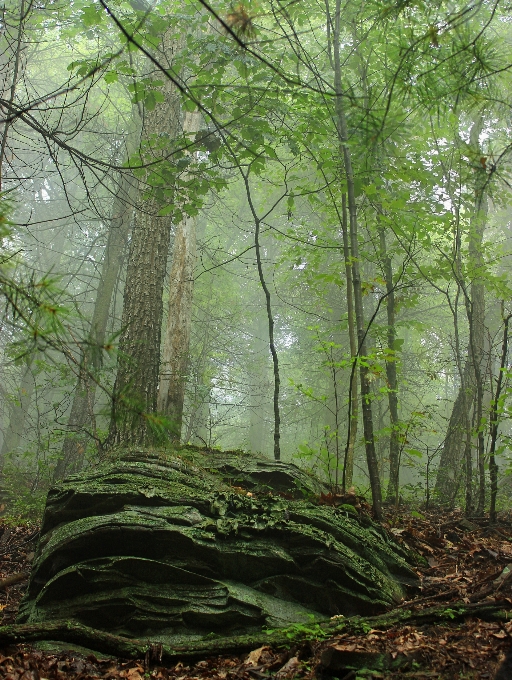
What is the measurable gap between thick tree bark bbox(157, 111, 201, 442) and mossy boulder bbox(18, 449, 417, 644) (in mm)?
3264

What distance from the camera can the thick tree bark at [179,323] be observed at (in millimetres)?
8031

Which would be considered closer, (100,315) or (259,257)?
(259,257)

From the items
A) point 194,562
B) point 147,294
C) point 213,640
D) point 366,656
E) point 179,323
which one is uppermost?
point 179,323

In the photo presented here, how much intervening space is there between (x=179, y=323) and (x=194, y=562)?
6.04m

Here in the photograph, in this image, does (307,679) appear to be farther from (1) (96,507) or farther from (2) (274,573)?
(1) (96,507)

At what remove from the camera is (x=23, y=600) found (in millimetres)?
3965

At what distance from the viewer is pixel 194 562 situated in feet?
12.4

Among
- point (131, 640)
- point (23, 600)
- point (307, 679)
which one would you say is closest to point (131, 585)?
point (131, 640)

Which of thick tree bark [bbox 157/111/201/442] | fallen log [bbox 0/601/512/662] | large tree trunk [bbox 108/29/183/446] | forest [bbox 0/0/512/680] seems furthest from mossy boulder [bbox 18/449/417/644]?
thick tree bark [bbox 157/111/201/442]

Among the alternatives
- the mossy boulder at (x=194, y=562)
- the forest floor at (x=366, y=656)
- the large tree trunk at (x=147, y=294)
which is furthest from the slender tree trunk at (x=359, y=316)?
the large tree trunk at (x=147, y=294)

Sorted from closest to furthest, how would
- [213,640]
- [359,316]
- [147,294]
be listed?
[213,640] → [359,316] → [147,294]

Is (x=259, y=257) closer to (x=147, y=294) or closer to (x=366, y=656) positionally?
(x=147, y=294)

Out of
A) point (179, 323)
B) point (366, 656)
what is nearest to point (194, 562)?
point (366, 656)

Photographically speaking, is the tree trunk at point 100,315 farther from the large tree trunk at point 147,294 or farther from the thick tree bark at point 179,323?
the thick tree bark at point 179,323
